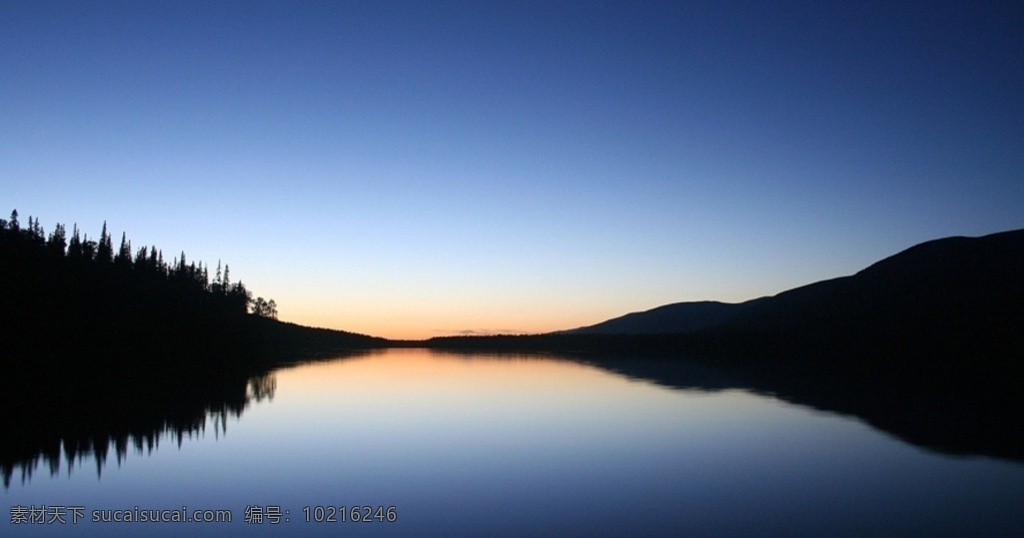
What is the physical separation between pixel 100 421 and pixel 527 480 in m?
24.0

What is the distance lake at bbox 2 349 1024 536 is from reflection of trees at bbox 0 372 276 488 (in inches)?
15.5

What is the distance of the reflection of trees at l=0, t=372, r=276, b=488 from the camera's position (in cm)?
2442

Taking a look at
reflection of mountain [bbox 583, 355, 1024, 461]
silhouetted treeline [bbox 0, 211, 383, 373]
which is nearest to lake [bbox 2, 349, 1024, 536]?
reflection of mountain [bbox 583, 355, 1024, 461]

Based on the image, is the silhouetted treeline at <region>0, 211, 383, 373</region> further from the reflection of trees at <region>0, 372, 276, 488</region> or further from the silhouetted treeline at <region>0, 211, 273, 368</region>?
the reflection of trees at <region>0, 372, 276, 488</region>

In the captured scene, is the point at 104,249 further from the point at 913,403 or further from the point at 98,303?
the point at 913,403

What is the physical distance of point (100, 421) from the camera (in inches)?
1324

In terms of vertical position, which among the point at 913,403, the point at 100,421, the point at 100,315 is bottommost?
the point at 913,403

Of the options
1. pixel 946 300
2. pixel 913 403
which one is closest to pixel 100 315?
pixel 913 403

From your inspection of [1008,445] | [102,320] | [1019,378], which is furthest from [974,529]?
[102,320]

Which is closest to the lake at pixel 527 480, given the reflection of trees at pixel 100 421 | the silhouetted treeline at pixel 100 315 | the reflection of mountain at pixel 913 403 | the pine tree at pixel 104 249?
the reflection of trees at pixel 100 421

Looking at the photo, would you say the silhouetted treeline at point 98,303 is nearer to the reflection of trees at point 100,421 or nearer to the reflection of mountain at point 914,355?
the reflection of trees at point 100,421

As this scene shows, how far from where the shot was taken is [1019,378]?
2576 inches

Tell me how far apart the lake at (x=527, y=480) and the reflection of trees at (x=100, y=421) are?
1.29 feet

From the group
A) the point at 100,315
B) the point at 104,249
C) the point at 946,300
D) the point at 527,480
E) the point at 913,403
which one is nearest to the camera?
the point at 527,480
